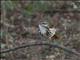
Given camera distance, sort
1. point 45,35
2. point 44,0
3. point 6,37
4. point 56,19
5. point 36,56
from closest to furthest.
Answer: point 45,35
point 36,56
point 6,37
point 56,19
point 44,0

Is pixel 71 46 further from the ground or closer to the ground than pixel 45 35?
closer to the ground

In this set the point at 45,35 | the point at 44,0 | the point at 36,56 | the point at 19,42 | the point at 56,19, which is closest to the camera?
the point at 45,35

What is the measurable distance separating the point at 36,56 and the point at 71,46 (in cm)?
134

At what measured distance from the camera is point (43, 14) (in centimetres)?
885

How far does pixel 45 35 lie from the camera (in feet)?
13.2

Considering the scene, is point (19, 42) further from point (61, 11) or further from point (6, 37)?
point (61, 11)

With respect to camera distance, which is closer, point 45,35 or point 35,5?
point 45,35

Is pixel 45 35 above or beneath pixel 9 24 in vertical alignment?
above

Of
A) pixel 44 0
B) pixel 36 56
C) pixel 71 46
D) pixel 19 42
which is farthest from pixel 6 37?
pixel 44 0

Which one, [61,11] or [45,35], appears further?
[61,11]

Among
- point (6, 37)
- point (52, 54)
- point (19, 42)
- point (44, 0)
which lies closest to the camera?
point (52, 54)

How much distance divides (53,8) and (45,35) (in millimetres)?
5283

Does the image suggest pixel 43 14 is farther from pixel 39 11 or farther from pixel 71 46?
pixel 71 46

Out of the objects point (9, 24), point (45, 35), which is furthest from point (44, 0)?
point (45, 35)
